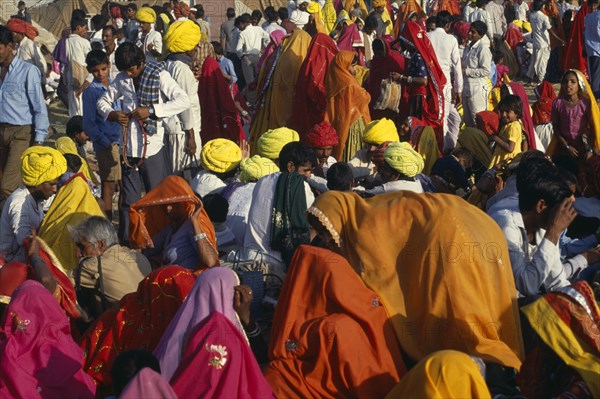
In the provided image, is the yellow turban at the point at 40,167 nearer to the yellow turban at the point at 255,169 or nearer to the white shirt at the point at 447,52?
the yellow turban at the point at 255,169

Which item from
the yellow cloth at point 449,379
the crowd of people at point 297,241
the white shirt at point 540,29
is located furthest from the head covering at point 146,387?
the white shirt at point 540,29

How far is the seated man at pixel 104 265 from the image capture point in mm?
5656

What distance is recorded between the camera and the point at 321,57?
9961 millimetres

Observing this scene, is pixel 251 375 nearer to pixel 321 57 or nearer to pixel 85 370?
pixel 85 370

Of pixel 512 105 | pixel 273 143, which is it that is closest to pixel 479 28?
pixel 512 105

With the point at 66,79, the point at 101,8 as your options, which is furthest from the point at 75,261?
the point at 101,8

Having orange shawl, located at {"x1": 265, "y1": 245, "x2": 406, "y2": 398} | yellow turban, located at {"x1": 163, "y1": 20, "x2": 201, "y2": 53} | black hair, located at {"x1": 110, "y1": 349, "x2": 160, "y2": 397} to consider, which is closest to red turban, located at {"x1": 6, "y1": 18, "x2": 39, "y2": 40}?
yellow turban, located at {"x1": 163, "y1": 20, "x2": 201, "y2": 53}

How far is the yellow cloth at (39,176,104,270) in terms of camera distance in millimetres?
6645

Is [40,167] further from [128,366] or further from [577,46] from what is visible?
[577,46]

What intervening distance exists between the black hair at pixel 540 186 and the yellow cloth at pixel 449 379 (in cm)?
135

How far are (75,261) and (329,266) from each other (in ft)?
7.34

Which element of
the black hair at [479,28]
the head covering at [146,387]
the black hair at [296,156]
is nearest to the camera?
the head covering at [146,387]

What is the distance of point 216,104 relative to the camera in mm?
10211

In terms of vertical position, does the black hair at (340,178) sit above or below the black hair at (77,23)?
above
